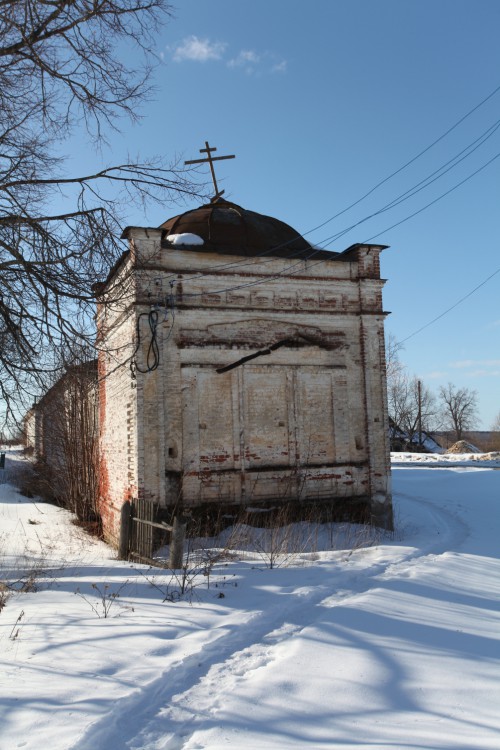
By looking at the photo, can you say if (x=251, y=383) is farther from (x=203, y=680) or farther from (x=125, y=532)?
(x=203, y=680)

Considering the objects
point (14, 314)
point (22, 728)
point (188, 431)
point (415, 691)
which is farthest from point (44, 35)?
point (415, 691)

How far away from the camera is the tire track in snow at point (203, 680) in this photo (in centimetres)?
331

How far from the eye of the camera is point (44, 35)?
7461mm

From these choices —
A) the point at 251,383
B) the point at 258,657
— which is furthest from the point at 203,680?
the point at 251,383

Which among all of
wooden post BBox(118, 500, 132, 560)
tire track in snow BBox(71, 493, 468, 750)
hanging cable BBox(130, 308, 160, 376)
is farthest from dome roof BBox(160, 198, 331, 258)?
tire track in snow BBox(71, 493, 468, 750)

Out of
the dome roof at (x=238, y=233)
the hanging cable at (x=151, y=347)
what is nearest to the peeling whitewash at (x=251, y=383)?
the hanging cable at (x=151, y=347)

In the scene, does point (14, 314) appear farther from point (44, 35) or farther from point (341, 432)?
point (341, 432)

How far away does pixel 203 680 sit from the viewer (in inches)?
160

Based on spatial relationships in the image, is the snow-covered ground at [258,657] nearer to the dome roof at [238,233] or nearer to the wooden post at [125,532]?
the wooden post at [125,532]

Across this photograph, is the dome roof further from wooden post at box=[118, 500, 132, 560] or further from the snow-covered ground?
the snow-covered ground

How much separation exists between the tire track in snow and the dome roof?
285 inches

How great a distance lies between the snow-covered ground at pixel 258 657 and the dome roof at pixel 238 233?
6490 mm

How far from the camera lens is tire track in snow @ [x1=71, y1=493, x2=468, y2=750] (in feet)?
10.9

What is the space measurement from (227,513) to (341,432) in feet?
9.51
